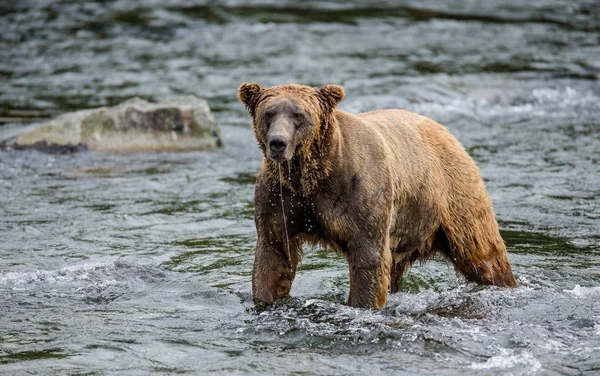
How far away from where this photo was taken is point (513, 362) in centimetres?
549

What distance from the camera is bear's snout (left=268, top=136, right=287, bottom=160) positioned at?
5715 mm

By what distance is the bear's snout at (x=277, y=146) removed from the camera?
5715mm

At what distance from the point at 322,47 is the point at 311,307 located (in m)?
12.6

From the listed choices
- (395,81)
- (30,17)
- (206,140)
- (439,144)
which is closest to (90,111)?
(206,140)

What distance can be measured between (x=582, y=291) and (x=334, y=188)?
7.24 feet

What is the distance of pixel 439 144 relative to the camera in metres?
7.20

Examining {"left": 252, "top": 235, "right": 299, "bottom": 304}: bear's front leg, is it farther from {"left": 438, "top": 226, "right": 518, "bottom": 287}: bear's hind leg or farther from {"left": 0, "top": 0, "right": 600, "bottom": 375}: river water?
{"left": 438, "top": 226, "right": 518, "bottom": 287}: bear's hind leg

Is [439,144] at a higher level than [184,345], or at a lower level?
higher

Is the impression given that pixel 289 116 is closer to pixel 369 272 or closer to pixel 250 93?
pixel 250 93

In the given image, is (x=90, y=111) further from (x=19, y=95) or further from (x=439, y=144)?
(x=439, y=144)

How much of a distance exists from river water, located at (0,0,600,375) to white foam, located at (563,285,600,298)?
3cm

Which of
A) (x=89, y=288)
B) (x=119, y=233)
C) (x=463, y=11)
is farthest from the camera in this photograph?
(x=463, y=11)

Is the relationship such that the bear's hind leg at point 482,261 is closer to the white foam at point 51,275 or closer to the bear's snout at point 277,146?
the bear's snout at point 277,146

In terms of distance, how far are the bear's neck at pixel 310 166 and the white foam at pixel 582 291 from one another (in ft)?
7.23
